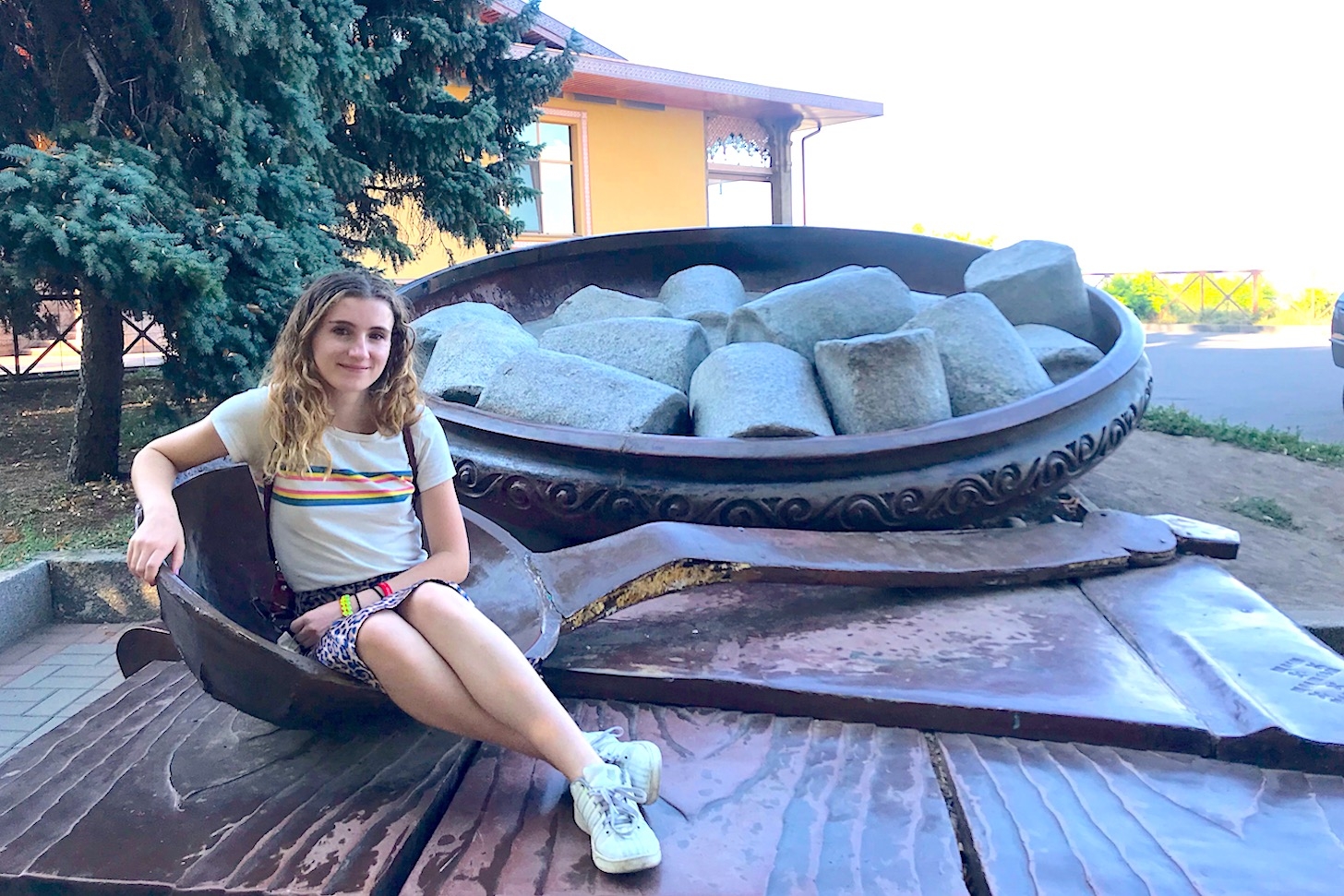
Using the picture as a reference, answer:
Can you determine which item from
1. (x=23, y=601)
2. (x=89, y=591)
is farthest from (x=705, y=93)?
(x=23, y=601)

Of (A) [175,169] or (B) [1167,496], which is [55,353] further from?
(B) [1167,496]

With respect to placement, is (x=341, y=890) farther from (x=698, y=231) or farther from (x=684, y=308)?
(x=698, y=231)

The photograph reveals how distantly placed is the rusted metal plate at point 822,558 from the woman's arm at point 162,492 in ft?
1.56

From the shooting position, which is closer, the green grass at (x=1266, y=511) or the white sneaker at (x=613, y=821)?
the white sneaker at (x=613, y=821)

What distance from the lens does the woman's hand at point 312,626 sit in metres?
1.27

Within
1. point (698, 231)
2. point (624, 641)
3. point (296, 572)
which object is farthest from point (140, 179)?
point (624, 641)

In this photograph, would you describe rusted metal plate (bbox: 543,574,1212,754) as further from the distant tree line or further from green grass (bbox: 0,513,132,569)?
the distant tree line

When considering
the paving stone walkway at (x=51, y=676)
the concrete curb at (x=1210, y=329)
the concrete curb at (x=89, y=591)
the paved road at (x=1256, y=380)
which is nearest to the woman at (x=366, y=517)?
the paving stone walkway at (x=51, y=676)

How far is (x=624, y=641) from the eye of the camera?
138 cm

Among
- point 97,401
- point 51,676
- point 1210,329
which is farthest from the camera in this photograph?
point 1210,329

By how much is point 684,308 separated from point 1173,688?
1.76 meters

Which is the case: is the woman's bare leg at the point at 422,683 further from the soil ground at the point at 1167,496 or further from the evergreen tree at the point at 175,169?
the evergreen tree at the point at 175,169

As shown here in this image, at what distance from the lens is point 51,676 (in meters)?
2.90

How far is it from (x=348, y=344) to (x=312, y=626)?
389 mm
